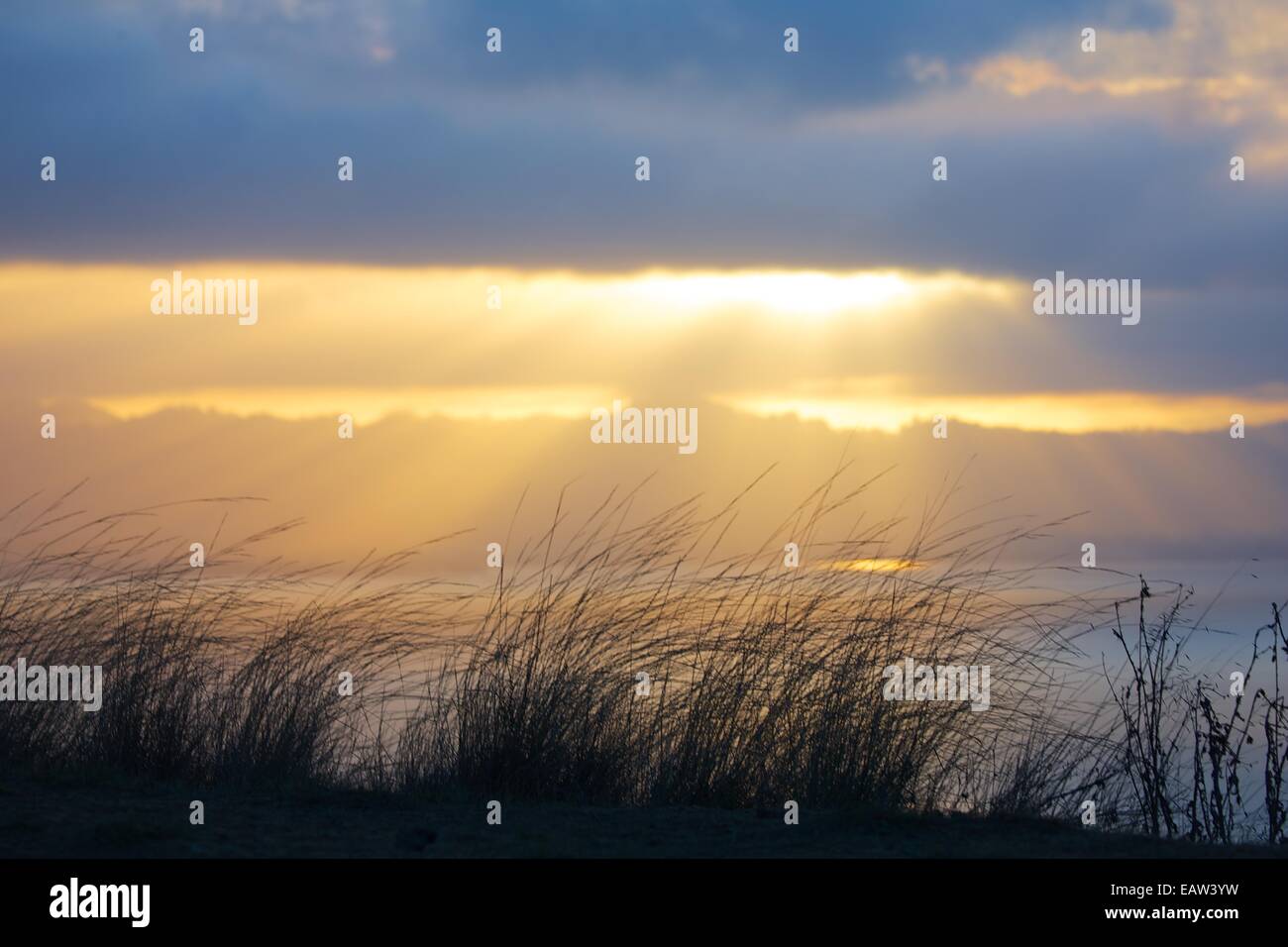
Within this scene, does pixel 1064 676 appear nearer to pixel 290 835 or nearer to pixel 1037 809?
pixel 1037 809

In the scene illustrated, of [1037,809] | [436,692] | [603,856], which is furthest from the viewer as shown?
[436,692]

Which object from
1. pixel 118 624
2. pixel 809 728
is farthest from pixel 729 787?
pixel 118 624

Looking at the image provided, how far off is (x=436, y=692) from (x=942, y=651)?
2.56m

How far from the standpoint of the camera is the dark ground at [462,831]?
15.9ft

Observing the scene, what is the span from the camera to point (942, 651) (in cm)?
686

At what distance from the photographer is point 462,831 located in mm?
5254

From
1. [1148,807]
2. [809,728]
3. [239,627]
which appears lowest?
[1148,807]

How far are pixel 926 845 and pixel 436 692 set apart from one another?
2.73 m

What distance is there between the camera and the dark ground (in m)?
4.85

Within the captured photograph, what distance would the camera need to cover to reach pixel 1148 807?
21.3 feet

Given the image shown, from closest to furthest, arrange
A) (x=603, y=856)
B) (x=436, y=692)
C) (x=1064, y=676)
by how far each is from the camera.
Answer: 1. (x=603, y=856)
2. (x=436, y=692)
3. (x=1064, y=676)

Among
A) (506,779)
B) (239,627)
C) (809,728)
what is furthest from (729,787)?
(239,627)

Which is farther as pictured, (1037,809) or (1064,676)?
(1064,676)

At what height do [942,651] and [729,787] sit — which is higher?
[942,651]
